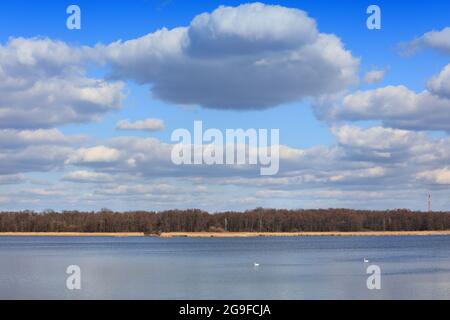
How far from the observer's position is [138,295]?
4150cm

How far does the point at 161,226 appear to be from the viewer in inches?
7672

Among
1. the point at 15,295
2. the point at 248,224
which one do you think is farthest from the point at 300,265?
the point at 248,224

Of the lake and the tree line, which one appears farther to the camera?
the tree line

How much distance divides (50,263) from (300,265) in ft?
82.4

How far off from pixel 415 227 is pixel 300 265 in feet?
444

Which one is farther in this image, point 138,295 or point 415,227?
point 415,227

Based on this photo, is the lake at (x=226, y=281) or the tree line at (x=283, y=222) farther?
the tree line at (x=283, y=222)

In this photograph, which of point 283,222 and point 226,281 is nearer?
point 226,281
